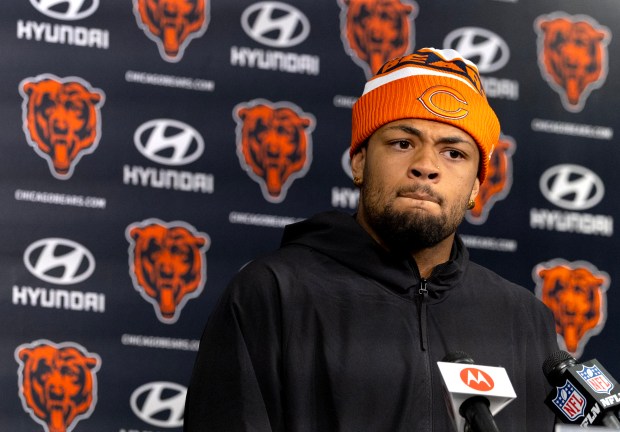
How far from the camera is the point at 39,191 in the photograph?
3.20m

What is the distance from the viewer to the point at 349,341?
2.20m

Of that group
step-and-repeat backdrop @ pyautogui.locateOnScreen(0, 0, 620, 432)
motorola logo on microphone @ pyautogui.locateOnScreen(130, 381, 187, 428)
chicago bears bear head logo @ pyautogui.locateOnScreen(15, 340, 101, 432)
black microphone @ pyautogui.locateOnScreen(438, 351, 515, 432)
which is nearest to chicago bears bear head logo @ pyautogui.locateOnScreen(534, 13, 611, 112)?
step-and-repeat backdrop @ pyautogui.locateOnScreen(0, 0, 620, 432)

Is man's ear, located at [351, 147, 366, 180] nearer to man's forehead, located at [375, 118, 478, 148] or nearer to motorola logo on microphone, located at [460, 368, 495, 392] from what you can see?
man's forehead, located at [375, 118, 478, 148]

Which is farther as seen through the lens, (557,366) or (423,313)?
(423,313)

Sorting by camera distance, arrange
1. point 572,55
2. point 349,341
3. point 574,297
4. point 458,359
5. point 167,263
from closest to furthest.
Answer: point 458,359 → point 349,341 → point 167,263 → point 574,297 → point 572,55

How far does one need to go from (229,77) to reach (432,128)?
3.82ft

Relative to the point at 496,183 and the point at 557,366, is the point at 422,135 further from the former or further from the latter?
the point at 496,183

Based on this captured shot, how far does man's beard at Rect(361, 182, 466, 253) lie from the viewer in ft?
→ 7.46

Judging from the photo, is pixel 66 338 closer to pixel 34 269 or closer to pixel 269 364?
pixel 34 269

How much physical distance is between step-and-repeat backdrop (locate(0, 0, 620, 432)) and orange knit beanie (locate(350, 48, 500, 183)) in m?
0.90

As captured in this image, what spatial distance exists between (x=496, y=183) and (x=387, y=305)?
4.40 feet

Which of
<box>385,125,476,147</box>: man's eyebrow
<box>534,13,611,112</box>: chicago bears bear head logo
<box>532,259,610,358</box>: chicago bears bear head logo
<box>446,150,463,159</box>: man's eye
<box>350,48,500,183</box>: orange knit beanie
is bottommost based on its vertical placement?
<box>532,259,610,358</box>: chicago bears bear head logo

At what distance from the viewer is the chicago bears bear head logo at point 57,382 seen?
3096 mm

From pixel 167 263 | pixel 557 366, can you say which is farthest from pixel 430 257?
pixel 167 263
